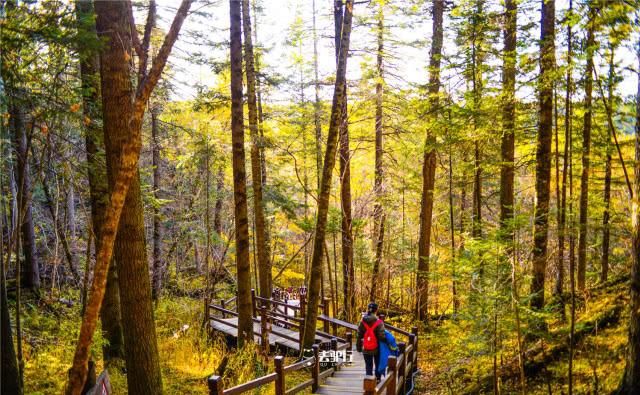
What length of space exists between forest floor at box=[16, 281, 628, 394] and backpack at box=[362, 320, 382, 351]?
1.61 metres

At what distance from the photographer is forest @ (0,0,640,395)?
5.56 metres

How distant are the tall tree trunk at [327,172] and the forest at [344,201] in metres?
0.05

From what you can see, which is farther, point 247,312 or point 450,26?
point 450,26

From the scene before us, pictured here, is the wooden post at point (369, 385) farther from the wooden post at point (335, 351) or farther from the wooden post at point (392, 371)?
the wooden post at point (335, 351)

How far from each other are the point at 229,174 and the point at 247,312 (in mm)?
15301

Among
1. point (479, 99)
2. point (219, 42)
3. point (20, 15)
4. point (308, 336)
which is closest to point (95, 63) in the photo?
point (20, 15)

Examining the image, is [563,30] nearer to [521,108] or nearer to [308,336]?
[521,108]

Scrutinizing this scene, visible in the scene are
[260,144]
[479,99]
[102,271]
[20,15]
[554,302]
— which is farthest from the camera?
[260,144]

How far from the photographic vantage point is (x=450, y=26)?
12430 mm

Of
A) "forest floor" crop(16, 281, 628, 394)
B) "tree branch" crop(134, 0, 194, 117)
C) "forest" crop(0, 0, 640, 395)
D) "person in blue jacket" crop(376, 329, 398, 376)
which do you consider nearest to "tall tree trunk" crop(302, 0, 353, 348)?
"forest" crop(0, 0, 640, 395)

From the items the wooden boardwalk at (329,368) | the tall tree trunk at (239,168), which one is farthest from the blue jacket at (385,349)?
the tall tree trunk at (239,168)

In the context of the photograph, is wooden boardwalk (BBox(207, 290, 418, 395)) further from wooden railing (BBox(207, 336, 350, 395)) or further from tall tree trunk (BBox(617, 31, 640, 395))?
tall tree trunk (BBox(617, 31, 640, 395))

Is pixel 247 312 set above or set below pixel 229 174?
below

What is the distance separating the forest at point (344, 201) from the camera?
5.56m
